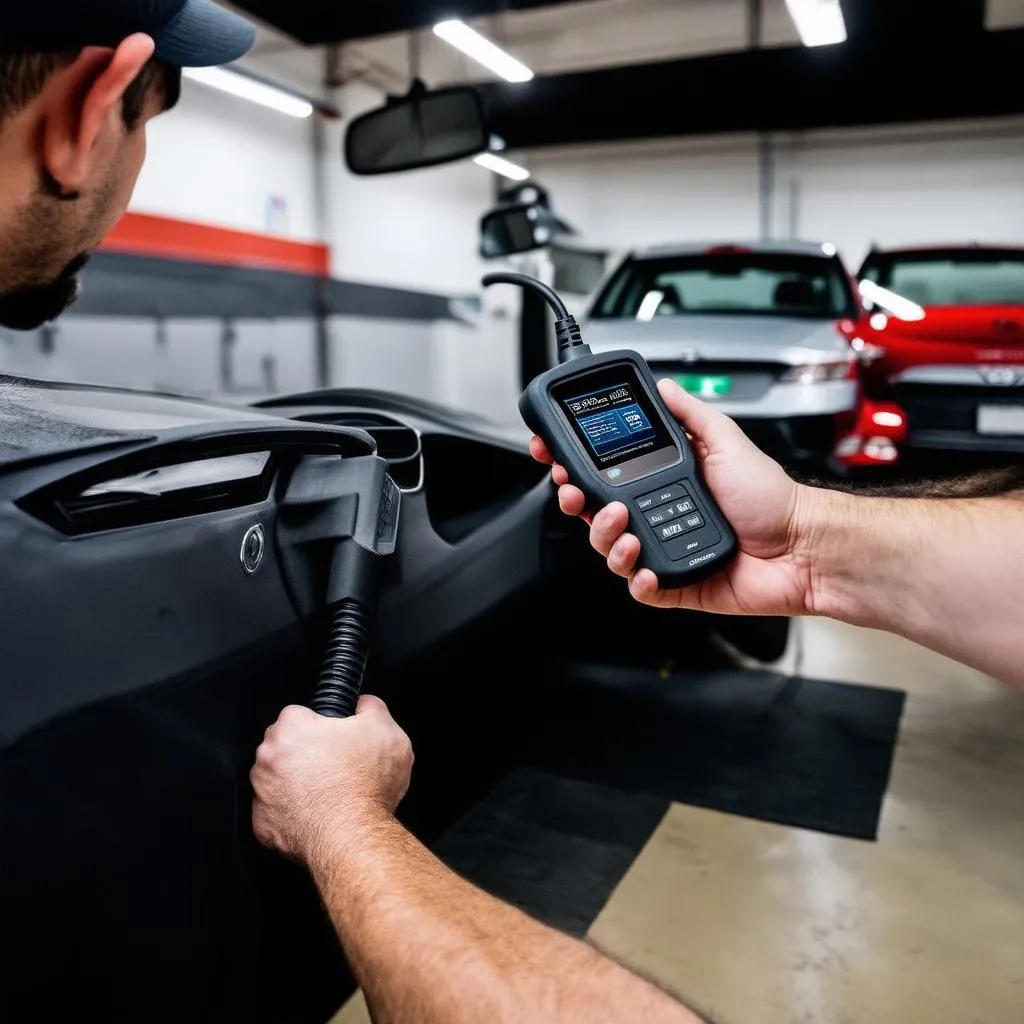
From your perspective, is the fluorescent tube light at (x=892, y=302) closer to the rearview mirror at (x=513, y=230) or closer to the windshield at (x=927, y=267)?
the windshield at (x=927, y=267)

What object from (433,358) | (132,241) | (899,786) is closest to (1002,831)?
(899,786)

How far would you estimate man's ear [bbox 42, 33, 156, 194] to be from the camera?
30.9 inches

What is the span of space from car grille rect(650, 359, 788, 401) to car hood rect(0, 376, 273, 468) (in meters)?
2.39

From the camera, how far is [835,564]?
1237 millimetres

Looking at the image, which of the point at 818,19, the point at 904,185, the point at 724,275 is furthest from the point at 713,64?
the point at 724,275

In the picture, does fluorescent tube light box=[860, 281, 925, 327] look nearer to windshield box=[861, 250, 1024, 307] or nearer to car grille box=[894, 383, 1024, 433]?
windshield box=[861, 250, 1024, 307]

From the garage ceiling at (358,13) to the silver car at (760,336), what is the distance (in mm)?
3063

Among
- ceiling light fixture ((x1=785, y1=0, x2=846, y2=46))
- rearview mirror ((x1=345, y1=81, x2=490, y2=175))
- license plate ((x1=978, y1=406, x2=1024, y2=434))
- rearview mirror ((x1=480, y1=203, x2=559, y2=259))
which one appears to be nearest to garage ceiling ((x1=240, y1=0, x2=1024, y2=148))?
ceiling light fixture ((x1=785, y1=0, x2=846, y2=46))

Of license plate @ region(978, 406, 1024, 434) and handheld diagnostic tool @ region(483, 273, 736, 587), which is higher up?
handheld diagnostic tool @ region(483, 273, 736, 587)

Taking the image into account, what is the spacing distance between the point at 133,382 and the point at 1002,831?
6.54 m

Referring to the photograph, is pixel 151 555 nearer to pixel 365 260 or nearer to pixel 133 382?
pixel 133 382

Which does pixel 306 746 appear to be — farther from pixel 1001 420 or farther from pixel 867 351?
pixel 1001 420

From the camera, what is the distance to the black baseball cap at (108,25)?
2.42 feet

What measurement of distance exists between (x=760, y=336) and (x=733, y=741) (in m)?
1.62
